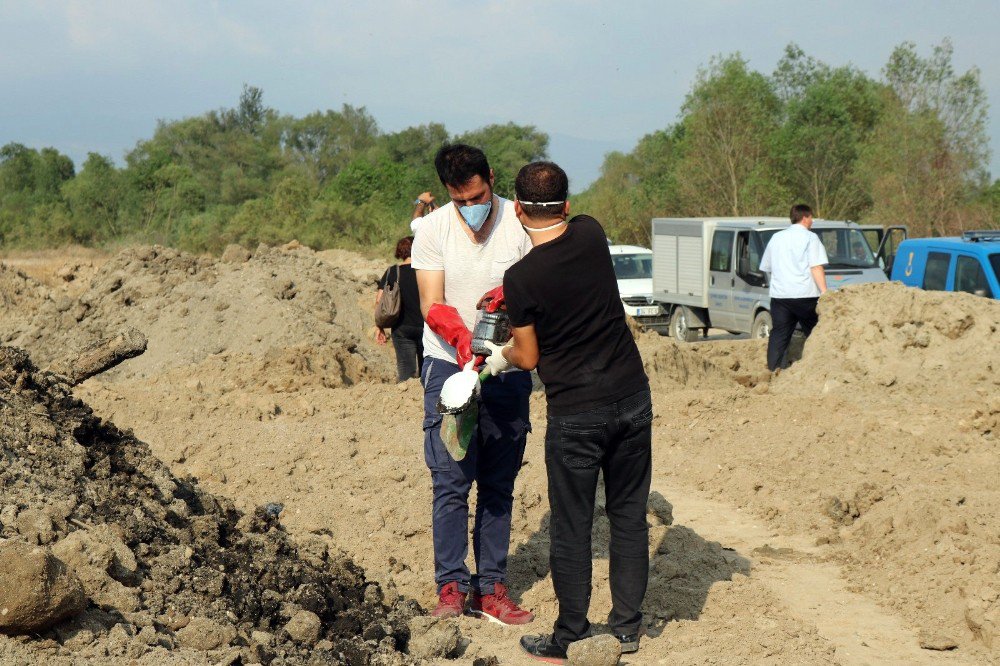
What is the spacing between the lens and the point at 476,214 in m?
4.75

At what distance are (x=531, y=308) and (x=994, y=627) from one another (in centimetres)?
267

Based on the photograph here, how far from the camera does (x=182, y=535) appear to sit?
457 centimetres

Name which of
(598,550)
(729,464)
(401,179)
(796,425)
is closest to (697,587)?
(598,550)

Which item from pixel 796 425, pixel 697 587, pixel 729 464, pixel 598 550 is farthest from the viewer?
pixel 796 425

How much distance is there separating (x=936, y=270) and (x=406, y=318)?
7172 millimetres

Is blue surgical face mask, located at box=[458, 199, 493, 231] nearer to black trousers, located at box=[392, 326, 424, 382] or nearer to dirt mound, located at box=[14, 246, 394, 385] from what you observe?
black trousers, located at box=[392, 326, 424, 382]

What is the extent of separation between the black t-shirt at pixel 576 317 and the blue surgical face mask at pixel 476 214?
53 centimetres

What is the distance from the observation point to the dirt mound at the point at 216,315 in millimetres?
13641

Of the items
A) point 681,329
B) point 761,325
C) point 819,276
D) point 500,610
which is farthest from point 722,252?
point 500,610

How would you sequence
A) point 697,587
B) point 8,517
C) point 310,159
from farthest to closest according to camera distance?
point 310,159 < point 697,587 < point 8,517

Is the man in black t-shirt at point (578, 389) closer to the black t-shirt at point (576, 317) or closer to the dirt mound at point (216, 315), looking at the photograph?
the black t-shirt at point (576, 317)

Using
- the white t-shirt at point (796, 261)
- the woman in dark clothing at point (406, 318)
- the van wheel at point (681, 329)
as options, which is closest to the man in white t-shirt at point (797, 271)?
the white t-shirt at point (796, 261)

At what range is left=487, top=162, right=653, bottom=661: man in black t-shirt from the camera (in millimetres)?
4223

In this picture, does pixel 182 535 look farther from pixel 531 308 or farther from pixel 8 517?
pixel 531 308
